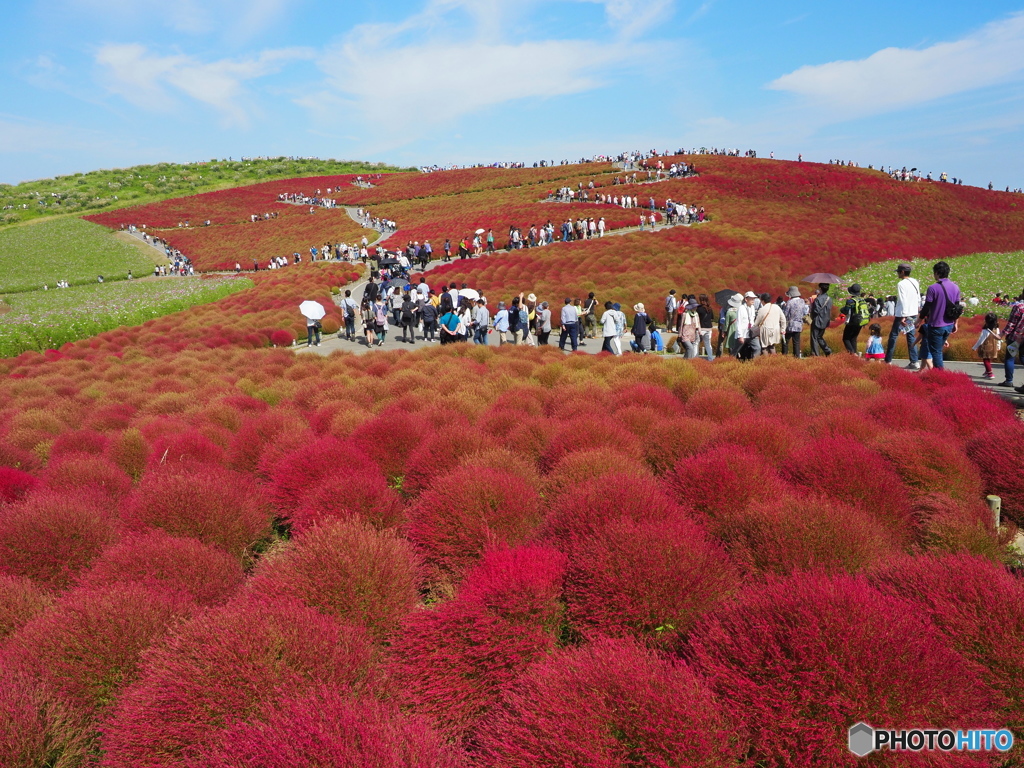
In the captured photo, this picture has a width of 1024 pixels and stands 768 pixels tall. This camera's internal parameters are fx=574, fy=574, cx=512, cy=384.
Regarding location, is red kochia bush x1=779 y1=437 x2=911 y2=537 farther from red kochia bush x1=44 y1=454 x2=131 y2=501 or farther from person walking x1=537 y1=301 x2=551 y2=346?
person walking x1=537 y1=301 x2=551 y2=346

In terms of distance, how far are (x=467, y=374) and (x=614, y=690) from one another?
24.6ft

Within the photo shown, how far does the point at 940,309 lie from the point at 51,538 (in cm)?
1139

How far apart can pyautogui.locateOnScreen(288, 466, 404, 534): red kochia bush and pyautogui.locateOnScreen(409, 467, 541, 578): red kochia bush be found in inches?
12.8

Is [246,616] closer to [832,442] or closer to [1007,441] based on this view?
[832,442]

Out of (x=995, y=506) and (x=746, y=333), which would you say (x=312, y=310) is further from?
(x=995, y=506)

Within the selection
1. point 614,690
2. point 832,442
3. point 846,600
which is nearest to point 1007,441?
point 832,442

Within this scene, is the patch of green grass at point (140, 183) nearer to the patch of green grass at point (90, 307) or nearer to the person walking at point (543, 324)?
the patch of green grass at point (90, 307)

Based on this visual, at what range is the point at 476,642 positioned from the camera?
3.08 m

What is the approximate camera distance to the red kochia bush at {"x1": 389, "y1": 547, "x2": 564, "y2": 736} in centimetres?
294

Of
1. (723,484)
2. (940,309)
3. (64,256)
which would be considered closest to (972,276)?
(940,309)

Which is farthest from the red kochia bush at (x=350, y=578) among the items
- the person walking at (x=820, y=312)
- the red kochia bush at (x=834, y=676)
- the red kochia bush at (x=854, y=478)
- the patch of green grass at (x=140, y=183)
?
the patch of green grass at (x=140, y=183)

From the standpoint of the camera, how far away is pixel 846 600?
2.52m

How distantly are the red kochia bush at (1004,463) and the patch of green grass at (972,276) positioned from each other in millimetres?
20775

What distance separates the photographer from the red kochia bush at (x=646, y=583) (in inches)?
121
